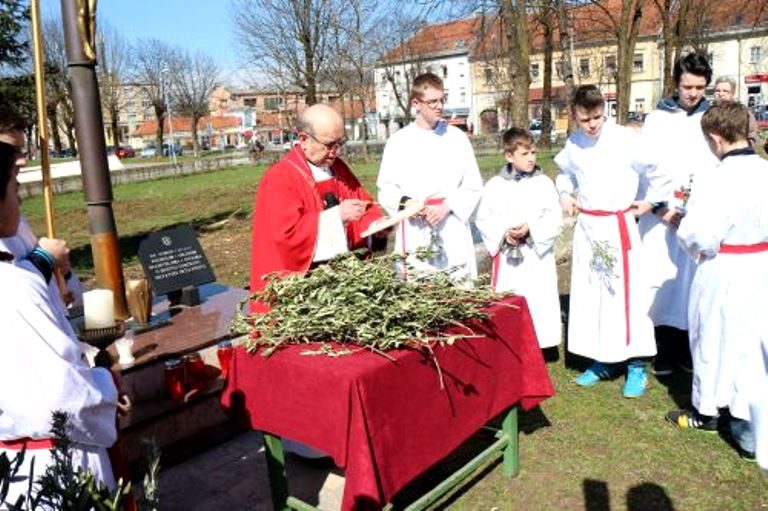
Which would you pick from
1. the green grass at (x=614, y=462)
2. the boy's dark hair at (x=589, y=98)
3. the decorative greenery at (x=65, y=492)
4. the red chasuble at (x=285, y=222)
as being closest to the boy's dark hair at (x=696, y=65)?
the boy's dark hair at (x=589, y=98)

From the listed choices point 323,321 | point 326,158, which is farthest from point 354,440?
point 326,158

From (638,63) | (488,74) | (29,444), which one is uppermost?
(638,63)

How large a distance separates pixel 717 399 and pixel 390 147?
2.80 m

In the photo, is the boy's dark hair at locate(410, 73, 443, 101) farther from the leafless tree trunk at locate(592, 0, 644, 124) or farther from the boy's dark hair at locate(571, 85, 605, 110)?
the leafless tree trunk at locate(592, 0, 644, 124)

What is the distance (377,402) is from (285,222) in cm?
134

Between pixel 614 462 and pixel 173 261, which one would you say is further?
pixel 173 261

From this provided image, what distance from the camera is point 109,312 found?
100 inches

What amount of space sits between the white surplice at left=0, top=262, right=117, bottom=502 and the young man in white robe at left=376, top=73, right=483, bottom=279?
3172mm

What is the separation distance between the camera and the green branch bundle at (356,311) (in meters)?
2.89

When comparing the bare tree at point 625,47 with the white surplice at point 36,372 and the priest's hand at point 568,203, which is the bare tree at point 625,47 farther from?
the white surplice at point 36,372

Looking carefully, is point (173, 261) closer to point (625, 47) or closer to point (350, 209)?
point (350, 209)

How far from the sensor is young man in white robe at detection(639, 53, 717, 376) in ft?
16.3

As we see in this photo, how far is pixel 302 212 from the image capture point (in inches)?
149

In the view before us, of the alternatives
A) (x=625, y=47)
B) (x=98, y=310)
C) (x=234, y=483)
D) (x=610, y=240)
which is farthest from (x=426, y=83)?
(x=625, y=47)
